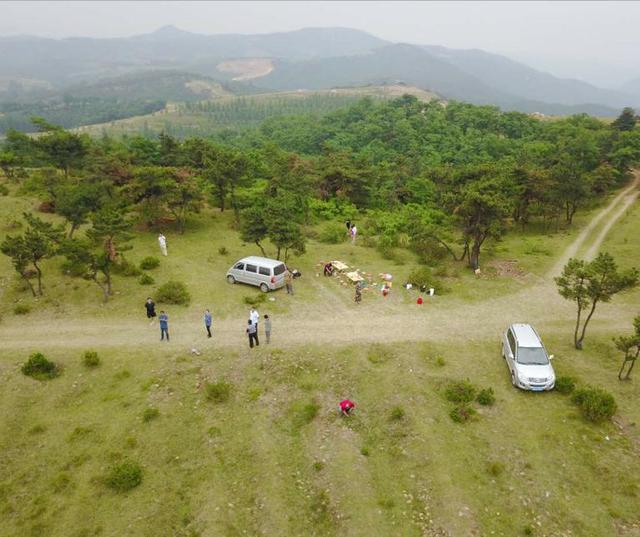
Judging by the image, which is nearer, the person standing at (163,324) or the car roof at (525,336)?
the car roof at (525,336)

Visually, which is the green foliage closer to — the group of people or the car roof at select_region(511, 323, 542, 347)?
the group of people

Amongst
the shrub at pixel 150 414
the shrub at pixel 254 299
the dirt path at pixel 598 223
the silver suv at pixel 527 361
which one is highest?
the silver suv at pixel 527 361

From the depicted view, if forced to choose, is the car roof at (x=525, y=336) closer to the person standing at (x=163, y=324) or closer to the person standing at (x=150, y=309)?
the person standing at (x=163, y=324)

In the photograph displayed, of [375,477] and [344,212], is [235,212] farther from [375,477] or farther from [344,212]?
[375,477]

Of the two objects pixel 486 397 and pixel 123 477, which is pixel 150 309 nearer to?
pixel 123 477

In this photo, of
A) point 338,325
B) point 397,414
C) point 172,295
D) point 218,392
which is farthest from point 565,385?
point 172,295

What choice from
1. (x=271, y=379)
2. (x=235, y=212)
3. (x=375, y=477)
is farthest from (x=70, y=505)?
(x=235, y=212)

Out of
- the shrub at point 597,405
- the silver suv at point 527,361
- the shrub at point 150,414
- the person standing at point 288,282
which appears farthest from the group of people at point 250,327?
the shrub at point 597,405

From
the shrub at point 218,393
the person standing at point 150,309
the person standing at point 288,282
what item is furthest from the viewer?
the person standing at point 288,282
